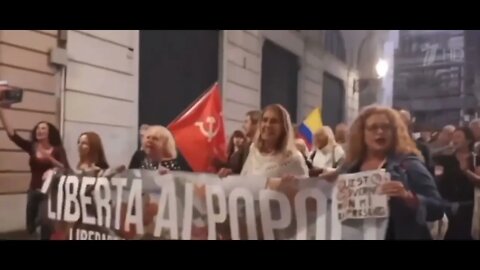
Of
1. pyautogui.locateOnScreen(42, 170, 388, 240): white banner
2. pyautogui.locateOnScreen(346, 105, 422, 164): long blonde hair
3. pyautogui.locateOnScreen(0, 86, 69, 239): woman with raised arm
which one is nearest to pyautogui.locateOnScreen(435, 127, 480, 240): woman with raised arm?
pyautogui.locateOnScreen(346, 105, 422, 164): long blonde hair

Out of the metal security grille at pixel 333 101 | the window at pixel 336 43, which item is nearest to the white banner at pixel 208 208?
the metal security grille at pixel 333 101

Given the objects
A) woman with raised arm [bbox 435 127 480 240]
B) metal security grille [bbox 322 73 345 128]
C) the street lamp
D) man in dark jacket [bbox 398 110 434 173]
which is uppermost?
the street lamp

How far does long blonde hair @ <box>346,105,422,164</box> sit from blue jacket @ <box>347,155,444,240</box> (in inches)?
1.4

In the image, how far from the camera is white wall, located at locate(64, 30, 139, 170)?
2.58m

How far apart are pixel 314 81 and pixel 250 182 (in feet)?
1.66

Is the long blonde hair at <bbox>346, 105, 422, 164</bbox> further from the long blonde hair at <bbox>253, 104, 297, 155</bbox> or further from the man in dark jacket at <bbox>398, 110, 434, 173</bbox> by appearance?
the long blonde hair at <bbox>253, 104, 297, 155</bbox>

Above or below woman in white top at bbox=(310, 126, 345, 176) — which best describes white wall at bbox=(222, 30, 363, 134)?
above

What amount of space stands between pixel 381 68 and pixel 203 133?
2.54ft

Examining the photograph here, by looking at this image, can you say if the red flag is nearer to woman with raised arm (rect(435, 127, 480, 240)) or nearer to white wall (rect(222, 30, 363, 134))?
white wall (rect(222, 30, 363, 134))

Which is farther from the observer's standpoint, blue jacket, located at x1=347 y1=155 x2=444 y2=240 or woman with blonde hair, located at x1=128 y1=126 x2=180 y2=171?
woman with blonde hair, located at x1=128 y1=126 x2=180 y2=171

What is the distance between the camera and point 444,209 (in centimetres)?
244

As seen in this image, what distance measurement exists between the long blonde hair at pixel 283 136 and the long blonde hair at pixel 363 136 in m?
0.24

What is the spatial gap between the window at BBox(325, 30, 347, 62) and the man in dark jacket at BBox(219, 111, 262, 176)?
42 centimetres
